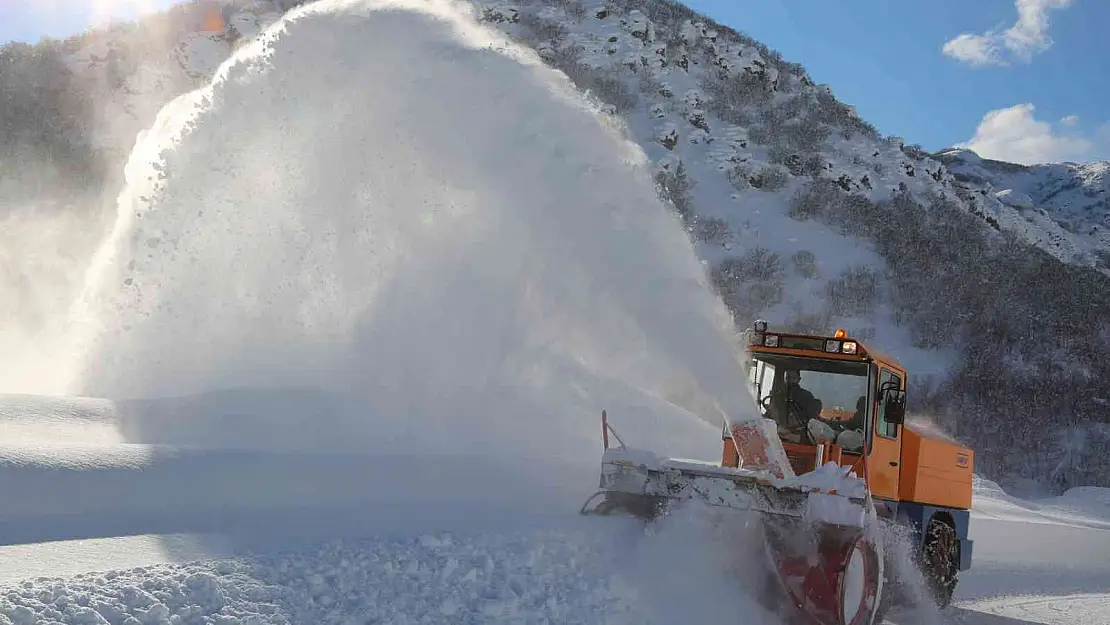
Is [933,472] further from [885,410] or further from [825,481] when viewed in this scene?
[825,481]

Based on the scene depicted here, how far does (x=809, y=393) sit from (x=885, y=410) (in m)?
0.58

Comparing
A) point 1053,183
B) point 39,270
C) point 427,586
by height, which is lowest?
point 427,586

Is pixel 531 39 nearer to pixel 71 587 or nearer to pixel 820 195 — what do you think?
pixel 820 195

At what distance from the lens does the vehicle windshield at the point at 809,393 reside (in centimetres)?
683

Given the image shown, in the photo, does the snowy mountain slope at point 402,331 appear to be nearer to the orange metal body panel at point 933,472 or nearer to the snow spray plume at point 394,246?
the snow spray plume at point 394,246

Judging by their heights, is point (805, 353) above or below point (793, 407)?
above

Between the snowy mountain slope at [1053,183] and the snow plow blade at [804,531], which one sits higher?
the snowy mountain slope at [1053,183]

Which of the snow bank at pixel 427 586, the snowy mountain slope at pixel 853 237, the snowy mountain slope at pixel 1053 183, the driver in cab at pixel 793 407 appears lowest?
the snow bank at pixel 427 586

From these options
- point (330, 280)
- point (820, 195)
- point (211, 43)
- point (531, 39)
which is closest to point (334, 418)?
point (330, 280)

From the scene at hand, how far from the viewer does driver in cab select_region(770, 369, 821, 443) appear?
6.88 m

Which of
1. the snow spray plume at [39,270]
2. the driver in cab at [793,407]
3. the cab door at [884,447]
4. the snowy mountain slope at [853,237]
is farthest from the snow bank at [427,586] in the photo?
the snowy mountain slope at [853,237]

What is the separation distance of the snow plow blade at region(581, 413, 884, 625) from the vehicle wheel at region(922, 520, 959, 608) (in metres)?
2.32

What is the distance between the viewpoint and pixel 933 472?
761 centimetres

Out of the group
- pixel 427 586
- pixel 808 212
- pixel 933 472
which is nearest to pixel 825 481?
pixel 427 586
